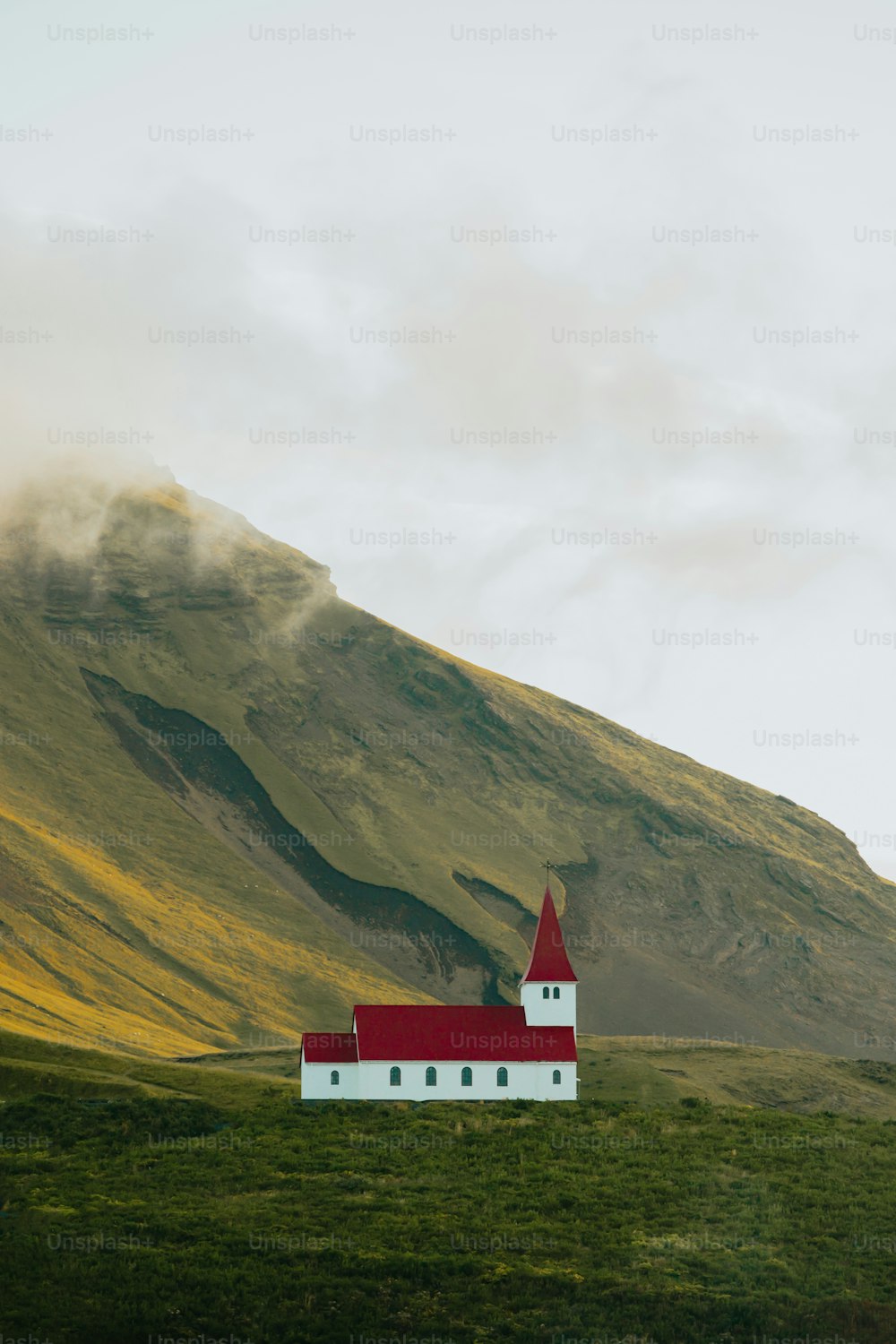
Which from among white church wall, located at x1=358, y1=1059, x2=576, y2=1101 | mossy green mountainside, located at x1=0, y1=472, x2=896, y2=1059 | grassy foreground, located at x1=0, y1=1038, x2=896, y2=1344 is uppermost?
mossy green mountainside, located at x1=0, y1=472, x2=896, y2=1059

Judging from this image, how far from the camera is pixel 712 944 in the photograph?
192 meters

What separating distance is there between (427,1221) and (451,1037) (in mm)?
23074

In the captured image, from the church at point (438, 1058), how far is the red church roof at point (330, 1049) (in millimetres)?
39

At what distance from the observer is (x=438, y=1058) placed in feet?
227

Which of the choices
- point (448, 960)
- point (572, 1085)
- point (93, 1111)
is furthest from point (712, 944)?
point (93, 1111)

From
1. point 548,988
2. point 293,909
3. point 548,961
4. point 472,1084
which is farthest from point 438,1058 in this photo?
point 293,909

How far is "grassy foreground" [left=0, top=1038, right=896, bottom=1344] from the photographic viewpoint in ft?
128

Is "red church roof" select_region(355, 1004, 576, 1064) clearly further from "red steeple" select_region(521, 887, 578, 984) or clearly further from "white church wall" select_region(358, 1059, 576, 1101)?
"red steeple" select_region(521, 887, 578, 984)

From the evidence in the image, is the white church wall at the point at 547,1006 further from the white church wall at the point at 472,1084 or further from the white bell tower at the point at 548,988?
the white church wall at the point at 472,1084

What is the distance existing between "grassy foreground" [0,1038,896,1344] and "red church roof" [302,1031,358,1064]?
3.40m

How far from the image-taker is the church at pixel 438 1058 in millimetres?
68688

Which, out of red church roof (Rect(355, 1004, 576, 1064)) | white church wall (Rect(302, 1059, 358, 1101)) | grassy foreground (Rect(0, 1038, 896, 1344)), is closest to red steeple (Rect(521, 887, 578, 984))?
red church roof (Rect(355, 1004, 576, 1064))

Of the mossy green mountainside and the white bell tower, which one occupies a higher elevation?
the mossy green mountainside

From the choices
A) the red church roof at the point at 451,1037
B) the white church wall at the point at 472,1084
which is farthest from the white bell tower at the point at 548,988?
the white church wall at the point at 472,1084
